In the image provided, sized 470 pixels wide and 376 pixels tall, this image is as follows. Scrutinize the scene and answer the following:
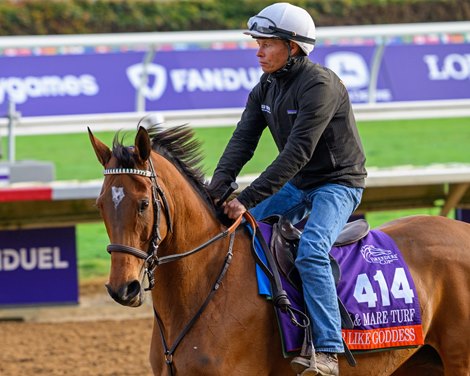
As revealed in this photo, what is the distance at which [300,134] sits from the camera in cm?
468

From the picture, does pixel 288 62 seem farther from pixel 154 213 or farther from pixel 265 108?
pixel 154 213

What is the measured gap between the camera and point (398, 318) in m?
4.97

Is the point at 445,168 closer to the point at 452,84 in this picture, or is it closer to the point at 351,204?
the point at 452,84

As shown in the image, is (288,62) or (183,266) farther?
(288,62)

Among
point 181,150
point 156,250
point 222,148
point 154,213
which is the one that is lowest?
point 222,148

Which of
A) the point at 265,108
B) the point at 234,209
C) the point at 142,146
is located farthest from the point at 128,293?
the point at 265,108

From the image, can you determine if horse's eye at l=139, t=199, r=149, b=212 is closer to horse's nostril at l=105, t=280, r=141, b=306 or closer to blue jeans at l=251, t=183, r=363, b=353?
horse's nostril at l=105, t=280, r=141, b=306

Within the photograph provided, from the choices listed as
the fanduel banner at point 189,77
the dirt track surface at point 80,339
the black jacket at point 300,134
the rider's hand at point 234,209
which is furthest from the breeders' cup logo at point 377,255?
the fanduel banner at point 189,77

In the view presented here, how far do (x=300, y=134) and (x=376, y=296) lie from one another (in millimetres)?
940

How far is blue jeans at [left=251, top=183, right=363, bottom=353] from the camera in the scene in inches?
182

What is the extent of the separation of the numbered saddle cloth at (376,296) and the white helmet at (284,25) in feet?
3.13

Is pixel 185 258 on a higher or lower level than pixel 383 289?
higher

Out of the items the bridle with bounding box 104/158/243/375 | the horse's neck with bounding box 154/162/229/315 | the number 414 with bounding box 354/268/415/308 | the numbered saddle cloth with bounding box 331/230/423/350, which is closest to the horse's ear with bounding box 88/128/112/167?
the bridle with bounding box 104/158/243/375

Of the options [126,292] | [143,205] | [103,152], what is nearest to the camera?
[126,292]
